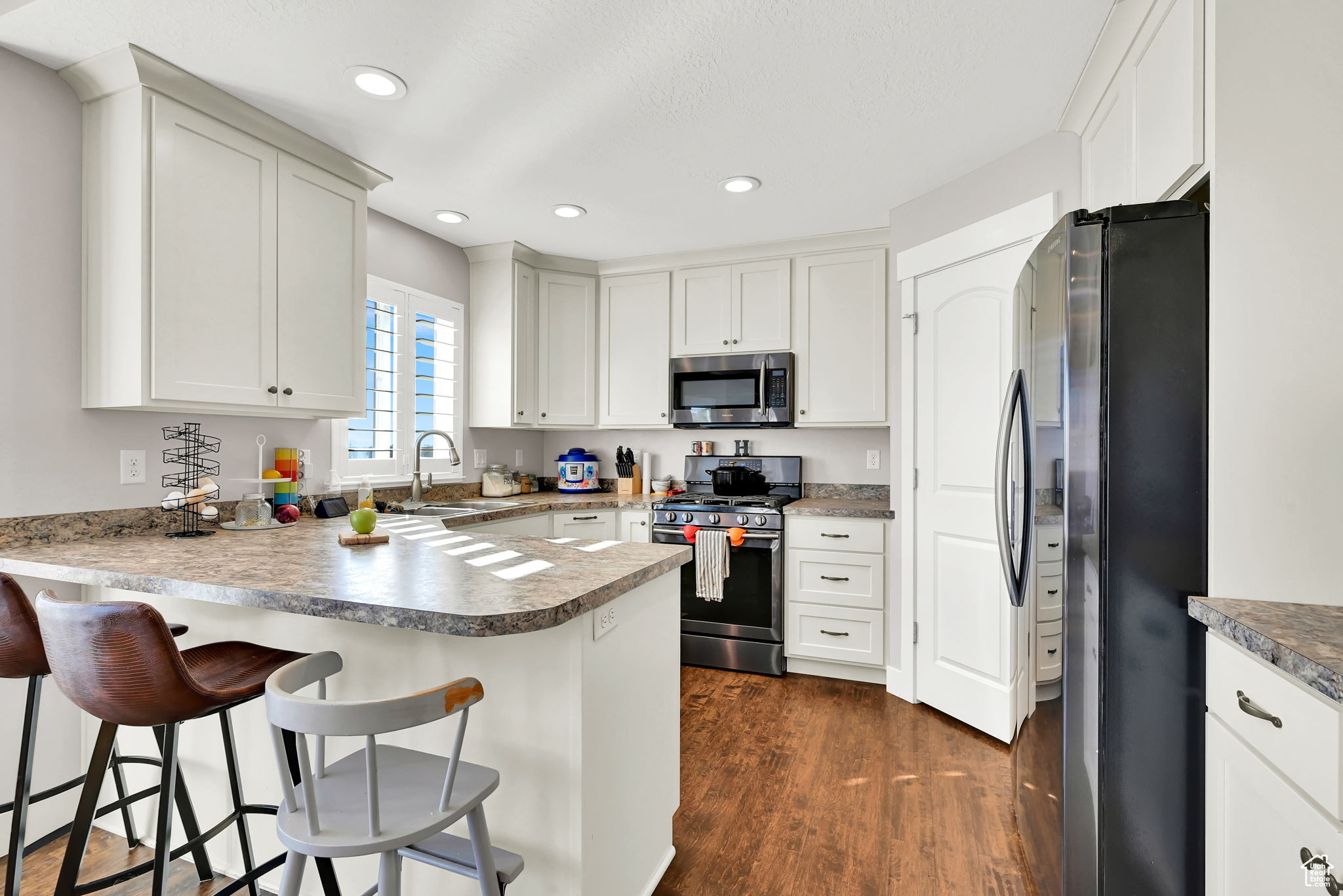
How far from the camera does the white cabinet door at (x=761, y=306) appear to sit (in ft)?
12.1

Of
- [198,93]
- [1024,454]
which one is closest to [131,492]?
[198,93]

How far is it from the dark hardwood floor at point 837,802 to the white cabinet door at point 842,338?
1.54 metres

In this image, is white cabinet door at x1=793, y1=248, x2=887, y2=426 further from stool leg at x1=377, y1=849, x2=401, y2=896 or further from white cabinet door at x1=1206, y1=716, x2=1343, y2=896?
stool leg at x1=377, y1=849, x2=401, y2=896

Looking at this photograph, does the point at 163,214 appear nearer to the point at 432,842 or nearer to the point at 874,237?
the point at 432,842

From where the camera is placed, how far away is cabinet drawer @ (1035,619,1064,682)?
1.49 meters

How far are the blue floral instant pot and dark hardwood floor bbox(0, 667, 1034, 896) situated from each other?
171cm

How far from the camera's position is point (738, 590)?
3.42 meters

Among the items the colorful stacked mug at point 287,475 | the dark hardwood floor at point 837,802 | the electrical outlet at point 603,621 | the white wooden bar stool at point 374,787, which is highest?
the colorful stacked mug at point 287,475

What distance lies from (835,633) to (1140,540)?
214 cm

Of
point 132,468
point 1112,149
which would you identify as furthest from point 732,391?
point 132,468

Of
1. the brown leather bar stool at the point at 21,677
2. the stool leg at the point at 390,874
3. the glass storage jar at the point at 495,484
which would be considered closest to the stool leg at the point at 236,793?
the brown leather bar stool at the point at 21,677

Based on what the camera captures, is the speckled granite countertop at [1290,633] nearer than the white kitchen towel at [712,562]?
Yes

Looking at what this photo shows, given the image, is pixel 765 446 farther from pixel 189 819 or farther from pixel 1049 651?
pixel 189 819

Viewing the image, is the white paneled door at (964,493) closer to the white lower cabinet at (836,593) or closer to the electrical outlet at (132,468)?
the white lower cabinet at (836,593)
